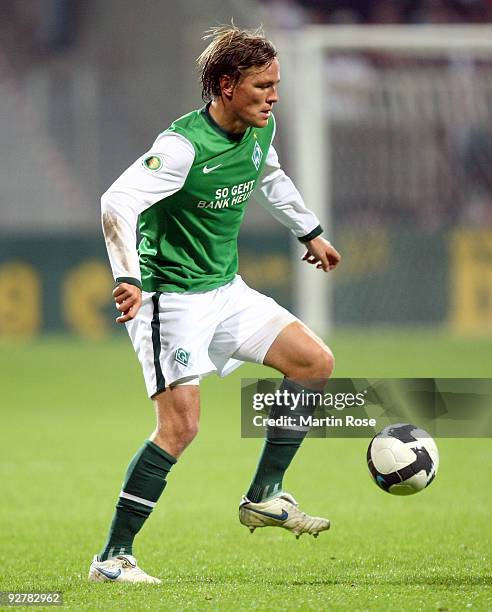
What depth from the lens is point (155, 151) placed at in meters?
4.65

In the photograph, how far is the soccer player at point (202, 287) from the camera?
4629 millimetres

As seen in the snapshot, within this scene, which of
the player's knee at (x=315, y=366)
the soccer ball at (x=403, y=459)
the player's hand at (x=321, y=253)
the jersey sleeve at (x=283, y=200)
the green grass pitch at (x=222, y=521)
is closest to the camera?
the green grass pitch at (x=222, y=521)

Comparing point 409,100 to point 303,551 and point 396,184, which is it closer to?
point 396,184

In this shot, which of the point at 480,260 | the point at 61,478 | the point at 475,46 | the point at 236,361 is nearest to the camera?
the point at 236,361

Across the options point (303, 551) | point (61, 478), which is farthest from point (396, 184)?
point (303, 551)

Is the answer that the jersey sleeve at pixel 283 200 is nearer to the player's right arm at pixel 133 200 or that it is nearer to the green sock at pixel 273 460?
the player's right arm at pixel 133 200

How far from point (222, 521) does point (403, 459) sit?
1.88 metres

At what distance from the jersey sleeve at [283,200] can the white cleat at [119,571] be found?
1.69 metres

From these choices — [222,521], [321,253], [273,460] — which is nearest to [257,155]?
[321,253]

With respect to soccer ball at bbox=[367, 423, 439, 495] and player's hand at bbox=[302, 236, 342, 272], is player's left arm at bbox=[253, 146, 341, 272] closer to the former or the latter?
player's hand at bbox=[302, 236, 342, 272]

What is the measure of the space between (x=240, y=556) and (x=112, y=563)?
77 centimetres

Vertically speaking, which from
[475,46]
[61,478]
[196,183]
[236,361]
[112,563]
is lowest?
[61,478]


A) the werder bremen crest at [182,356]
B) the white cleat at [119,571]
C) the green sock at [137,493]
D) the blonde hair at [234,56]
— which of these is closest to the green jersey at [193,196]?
the blonde hair at [234,56]

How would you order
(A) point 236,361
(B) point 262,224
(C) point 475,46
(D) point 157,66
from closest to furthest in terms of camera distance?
(A) point 236,361 → (C) point 475,46 → (B) point 262,224 → (D) point 157,66
